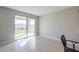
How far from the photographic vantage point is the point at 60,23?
18.0 ft

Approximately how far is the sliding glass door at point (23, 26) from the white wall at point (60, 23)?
887 mm

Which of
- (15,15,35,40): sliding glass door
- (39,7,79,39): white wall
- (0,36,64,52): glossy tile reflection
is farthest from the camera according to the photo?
(15,15,35,40): sliding glass door

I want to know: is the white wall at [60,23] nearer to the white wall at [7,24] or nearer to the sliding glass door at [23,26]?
the sliding glass door at [23,26]

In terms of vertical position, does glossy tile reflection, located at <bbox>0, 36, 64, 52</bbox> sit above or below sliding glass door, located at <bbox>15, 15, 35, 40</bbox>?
below

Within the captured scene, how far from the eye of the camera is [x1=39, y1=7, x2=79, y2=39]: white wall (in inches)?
173

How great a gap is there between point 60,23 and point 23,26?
2.80m

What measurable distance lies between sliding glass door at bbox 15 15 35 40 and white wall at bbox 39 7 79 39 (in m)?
0.89

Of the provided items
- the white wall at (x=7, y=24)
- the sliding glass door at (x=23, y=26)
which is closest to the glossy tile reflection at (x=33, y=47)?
the white wall at (x=7, y=24)

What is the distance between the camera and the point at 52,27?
6.35m

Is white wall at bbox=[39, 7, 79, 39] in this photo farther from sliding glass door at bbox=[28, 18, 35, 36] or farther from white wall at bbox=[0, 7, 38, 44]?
white wall at bbox=[0, 7, 38, 44]

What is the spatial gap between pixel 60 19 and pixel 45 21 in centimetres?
195

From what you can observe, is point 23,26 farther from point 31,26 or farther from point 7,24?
point 7,24

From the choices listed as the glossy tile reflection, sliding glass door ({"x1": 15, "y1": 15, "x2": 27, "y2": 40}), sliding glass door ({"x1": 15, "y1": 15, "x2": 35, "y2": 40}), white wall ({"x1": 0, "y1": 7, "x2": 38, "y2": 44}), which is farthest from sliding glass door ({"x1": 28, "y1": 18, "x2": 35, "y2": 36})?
the glossy tile reflection
